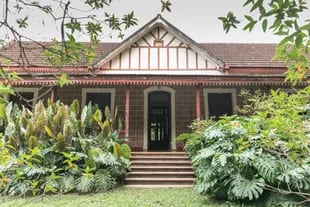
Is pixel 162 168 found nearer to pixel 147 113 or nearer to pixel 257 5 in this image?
pixel 147 113

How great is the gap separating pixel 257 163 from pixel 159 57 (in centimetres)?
833

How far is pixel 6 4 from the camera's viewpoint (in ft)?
7.40

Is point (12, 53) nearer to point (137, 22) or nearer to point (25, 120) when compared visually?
point (25, 120)

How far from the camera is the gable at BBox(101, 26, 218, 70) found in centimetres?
1295

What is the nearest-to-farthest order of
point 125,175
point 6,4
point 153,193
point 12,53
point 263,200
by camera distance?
1. point 6,4
2. point 263,200
3. point 153,193
4. point 125,175
5. point 12,53

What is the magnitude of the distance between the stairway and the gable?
13.8ft

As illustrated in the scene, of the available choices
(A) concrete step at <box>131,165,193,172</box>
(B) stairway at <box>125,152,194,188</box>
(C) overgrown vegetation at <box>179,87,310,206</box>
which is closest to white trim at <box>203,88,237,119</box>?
(B) stairway at <box>125,152,194,188</box>

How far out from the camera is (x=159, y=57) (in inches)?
516

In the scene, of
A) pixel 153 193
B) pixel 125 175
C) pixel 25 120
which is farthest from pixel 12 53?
pixel 153 193

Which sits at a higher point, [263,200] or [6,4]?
[6,4]

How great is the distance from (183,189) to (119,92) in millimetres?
6311

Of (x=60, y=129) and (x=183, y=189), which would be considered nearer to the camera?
(x=183, y=189)

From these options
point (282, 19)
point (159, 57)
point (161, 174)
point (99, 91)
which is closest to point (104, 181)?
point (161, 174)

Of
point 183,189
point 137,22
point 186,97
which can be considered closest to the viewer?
point 137,22
